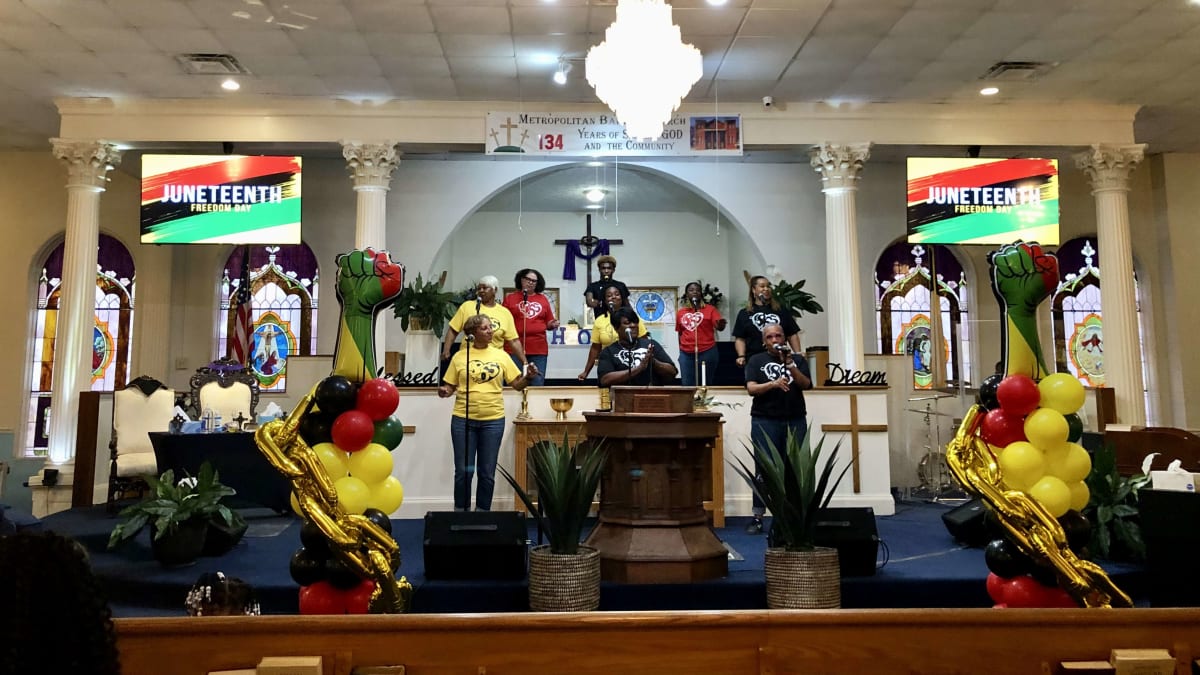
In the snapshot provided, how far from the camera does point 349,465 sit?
297 centimetres

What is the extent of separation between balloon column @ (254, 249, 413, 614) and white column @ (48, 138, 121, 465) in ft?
20.4

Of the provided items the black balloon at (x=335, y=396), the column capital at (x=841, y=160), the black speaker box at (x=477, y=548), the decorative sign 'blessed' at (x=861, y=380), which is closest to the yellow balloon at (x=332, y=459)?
the black balloon at (x=335, y=396)

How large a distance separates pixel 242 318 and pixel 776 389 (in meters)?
7.62

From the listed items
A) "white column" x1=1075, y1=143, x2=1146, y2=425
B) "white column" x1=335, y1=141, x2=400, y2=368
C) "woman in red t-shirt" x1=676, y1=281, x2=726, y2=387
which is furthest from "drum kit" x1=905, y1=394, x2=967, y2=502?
"white column" x1=335, y1=141, x2=400, y2=368

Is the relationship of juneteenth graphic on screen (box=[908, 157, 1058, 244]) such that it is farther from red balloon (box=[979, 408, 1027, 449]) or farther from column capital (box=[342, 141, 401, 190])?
column capital (box=[342, 141, 401, 190])

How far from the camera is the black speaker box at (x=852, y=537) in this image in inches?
158

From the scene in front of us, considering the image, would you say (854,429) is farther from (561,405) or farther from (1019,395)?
(1019,395)

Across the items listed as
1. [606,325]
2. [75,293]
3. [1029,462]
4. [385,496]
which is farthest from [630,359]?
[75,293]

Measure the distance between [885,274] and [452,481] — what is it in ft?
22.7

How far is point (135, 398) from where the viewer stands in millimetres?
6562

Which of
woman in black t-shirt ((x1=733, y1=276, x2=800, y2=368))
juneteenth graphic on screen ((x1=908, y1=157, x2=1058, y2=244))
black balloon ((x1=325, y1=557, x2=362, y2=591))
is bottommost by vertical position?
black balloon ((x1=325, y1=557, x2=362, y2=591))

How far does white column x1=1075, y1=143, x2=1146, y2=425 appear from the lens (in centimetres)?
807

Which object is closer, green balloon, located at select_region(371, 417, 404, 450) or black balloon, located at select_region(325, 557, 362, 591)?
black balloon, located at select_region(325, 557, 362, 591)

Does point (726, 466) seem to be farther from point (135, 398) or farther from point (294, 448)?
point (135, 398)
